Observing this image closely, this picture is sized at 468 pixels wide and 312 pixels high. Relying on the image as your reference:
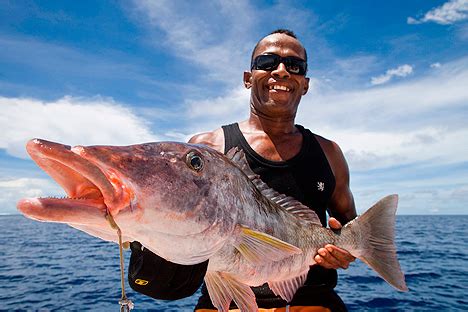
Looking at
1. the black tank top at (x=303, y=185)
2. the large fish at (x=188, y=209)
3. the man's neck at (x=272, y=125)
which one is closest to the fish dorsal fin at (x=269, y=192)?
the large fish at (x=188, y=209)

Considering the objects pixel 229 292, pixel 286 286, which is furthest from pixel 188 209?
pixel 286 286

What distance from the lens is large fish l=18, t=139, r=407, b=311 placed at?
1.84m

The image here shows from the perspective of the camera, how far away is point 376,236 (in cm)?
364

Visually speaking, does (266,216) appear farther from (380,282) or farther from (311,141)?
(380,282)

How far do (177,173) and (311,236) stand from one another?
167 centimetres

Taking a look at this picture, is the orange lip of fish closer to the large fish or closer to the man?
the large fish

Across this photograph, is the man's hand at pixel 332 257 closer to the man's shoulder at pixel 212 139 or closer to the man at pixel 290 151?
the man at pixel 290 151

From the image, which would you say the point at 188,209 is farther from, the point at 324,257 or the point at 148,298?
the point at 148,298

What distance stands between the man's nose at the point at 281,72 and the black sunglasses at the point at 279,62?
51 mm

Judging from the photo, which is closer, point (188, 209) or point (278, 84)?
point (188, 209)

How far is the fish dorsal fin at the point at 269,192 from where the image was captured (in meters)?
3.04

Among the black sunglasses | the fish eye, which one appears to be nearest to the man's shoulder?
the black sunglasses

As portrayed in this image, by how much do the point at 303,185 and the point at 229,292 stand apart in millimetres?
1834

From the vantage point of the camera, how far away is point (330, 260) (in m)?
3.39
